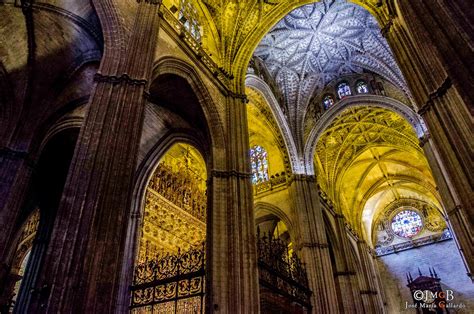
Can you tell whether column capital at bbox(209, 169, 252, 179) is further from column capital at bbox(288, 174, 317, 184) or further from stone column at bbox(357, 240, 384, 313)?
stone column at bbox(357, 240, 384, 313)

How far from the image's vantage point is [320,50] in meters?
16.5

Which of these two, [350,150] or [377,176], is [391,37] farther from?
[377,176]

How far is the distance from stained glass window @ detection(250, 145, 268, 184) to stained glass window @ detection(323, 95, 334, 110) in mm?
4009

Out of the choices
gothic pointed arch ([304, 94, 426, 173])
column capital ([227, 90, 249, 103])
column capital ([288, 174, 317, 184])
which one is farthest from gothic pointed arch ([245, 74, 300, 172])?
column capital ([227, 90, 249, 103])

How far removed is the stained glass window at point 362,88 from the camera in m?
17.3

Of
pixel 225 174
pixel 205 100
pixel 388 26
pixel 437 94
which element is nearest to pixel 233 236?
pixel 225 174

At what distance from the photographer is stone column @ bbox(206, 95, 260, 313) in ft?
24.3

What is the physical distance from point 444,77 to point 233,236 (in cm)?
565

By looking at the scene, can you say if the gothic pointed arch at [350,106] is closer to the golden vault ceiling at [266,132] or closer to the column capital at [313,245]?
the golden vault ceiling at [266,132]

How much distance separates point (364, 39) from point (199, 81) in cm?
950

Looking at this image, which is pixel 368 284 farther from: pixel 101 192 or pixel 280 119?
pixel 101 192

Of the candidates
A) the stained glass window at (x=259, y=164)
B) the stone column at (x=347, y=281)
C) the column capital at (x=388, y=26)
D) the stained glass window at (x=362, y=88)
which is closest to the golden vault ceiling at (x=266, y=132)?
the stained glass window at (x=259, y=164)

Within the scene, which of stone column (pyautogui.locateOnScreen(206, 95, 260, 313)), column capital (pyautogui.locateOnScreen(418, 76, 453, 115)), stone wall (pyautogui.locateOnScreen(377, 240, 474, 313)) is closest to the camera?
column capital (pyautogui.locateOnScreen(418, 76, 453, 115))

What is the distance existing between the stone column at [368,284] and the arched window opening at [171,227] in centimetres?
1040
